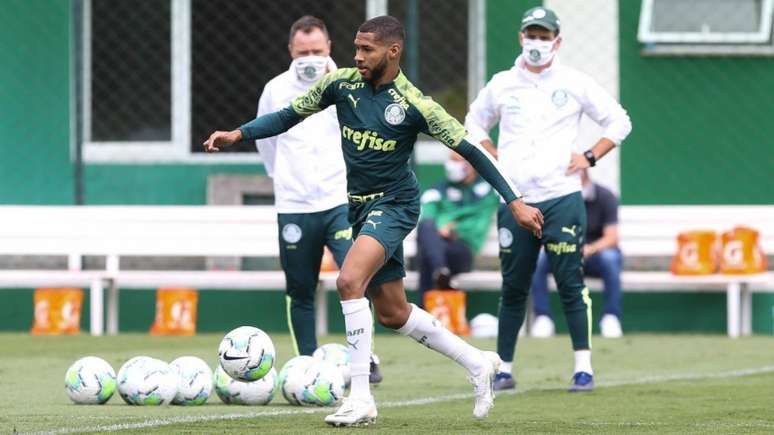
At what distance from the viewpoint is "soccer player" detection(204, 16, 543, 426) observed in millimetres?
7793

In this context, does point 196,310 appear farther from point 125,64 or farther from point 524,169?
point 524,169

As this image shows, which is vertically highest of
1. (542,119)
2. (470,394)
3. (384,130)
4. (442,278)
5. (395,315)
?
(542,119)

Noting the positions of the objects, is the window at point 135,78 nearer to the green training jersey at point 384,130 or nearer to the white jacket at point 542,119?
the white jacket at point 542,119

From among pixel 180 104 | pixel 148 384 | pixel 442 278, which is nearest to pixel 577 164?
pixel 148 384

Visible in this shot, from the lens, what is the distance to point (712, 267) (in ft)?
49.1

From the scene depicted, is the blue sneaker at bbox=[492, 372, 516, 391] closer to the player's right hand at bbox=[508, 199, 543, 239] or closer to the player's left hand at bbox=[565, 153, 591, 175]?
the player's left hand at bbox=[565, 153, 591, 175]

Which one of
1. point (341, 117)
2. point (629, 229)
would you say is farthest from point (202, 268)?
point (341, 117)

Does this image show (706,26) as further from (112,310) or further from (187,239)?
(112,310)

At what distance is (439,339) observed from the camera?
8125 millimetres

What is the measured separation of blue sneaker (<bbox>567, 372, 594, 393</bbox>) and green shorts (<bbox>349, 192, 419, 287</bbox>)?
81.2 inches

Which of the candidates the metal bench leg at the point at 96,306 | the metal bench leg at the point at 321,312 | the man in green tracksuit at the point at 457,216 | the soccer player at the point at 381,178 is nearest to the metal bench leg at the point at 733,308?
the man in green tracksuit at the point at 457,216

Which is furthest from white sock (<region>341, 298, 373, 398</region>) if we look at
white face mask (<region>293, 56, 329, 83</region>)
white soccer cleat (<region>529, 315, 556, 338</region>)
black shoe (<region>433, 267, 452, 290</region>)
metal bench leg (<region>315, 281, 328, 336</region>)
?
metal bench leg (<region>315, 281, 328, 336</region>)

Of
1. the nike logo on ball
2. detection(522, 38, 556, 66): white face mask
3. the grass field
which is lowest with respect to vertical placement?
the grass field

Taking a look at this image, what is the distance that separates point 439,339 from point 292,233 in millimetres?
2223
